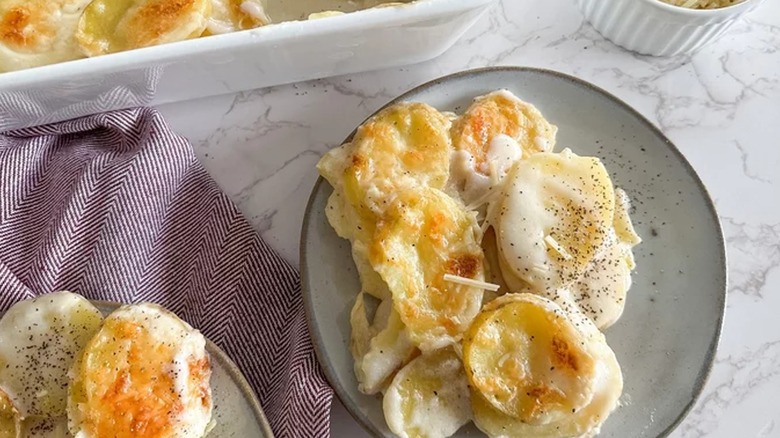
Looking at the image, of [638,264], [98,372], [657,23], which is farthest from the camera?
[657,23]

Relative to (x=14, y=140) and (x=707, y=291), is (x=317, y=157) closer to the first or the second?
(x=14, y=140)

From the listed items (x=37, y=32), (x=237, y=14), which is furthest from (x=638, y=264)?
(x=37, y=32)

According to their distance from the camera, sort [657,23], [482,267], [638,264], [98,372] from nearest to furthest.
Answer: [98,372], [482,267], [638,264], [657,23]

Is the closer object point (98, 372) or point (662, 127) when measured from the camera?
point (98, 372)

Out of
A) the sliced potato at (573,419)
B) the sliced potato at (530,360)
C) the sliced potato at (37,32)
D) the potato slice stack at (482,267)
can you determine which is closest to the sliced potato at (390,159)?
the potato slice stack at (482,267)

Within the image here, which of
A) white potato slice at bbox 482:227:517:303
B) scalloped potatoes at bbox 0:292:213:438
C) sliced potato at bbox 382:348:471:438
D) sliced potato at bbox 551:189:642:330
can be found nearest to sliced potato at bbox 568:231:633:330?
sliced potato at bbox 551:189:642:330

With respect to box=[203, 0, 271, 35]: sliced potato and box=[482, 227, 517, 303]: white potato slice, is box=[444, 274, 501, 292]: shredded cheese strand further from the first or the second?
box=[203, 0, 271, 35]: sliced potato

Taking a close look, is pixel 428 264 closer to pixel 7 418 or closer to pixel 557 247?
pixel 557 247
